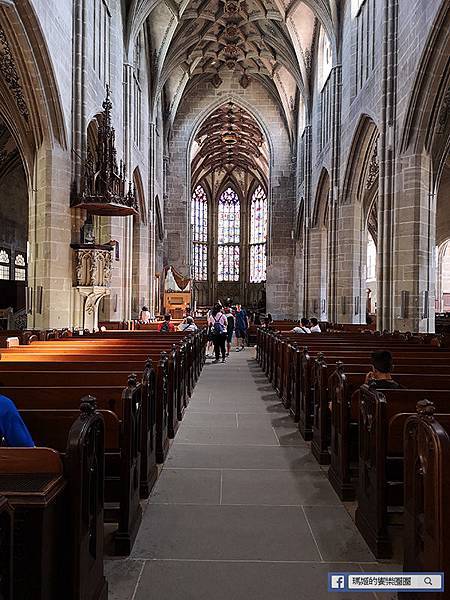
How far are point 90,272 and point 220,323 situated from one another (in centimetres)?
392

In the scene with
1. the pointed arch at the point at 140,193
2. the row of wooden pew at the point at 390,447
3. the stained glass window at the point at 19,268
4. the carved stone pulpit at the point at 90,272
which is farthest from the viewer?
the stained glass window at the point at 19,268

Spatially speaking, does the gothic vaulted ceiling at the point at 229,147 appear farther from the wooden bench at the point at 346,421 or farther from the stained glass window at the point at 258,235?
the wooden bench at the point at 346,421

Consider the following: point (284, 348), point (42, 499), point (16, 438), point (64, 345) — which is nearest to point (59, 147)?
point (64, 345)

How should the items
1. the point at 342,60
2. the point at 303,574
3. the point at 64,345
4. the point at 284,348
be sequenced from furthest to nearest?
the point at 342,60
the point at 284,348
the point at 64,345
the point at 303,574

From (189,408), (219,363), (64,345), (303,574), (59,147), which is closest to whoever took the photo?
(303,574)

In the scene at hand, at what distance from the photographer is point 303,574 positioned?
3049 mm

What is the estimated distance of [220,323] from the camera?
572 inches

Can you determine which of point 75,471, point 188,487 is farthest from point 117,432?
point 75,471

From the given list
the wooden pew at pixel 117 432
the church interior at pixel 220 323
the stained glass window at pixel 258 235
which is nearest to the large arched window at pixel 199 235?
the stained glass window at pixel 258 235

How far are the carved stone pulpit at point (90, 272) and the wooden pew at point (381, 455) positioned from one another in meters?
9.31

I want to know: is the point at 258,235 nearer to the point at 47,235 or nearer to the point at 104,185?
the point at 104,185

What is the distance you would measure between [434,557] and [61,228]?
10741 mm

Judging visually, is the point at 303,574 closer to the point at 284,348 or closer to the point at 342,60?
the point at 284,348

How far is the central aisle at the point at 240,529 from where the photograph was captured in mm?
2938
